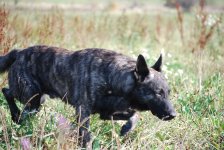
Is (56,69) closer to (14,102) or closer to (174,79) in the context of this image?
(14,102)

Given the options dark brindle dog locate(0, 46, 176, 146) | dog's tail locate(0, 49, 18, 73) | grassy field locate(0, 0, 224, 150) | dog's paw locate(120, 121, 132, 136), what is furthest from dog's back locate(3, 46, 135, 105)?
dog's paw locate(120, 121, 132, 136)

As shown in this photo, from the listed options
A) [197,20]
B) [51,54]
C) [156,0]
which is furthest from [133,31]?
[156,0]

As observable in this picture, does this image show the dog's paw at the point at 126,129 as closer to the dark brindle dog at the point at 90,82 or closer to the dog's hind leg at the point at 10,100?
the dark brindle dog at the point at 90,82

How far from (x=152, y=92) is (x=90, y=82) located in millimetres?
845

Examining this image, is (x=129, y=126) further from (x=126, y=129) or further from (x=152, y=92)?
(x=152, y=92)

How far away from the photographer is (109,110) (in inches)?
238

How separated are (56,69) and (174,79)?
282 centimetres

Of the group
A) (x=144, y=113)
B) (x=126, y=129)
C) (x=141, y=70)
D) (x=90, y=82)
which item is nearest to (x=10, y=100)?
(x=90, y=82)

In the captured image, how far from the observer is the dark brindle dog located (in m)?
5.80

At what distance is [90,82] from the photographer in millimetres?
6070

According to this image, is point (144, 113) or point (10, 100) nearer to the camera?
point (10, 100)

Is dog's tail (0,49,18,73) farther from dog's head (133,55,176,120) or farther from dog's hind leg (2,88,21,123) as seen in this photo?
dog's head (133,55,176,120)

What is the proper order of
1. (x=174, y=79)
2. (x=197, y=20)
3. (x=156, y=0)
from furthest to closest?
(x=156, y=0)
(x=197, y=20)
(x=174, y=79)

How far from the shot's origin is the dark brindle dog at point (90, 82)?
5801mm
